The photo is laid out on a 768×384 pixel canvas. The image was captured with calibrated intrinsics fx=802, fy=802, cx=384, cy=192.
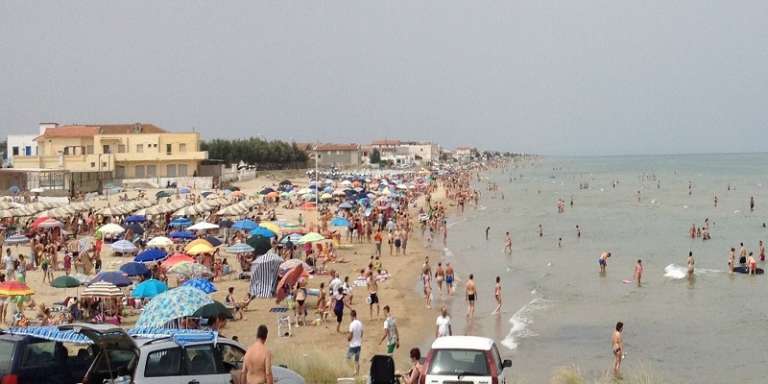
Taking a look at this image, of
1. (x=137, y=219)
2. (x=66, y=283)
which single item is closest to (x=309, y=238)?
(x=66, y=283)

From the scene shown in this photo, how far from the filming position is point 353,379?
428 inches

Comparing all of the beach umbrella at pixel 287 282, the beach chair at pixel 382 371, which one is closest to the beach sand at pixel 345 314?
the beach umbrella at pixel 287 282

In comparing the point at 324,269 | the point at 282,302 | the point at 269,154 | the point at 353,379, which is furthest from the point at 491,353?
the point at 269,154

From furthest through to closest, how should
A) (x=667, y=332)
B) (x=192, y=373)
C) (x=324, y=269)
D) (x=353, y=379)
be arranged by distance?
(x=324, y=269) < (x=667, y=332) < (x=353, y=379) < (x=192, y=373)

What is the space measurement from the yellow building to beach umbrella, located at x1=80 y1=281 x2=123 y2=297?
4556 centimetres

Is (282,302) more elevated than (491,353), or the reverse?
(491,353)

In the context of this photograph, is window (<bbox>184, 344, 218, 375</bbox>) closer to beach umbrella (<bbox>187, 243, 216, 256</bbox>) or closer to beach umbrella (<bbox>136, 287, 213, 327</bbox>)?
beach umbrella (<bbox>136, 287, 213, 327</bbox>)

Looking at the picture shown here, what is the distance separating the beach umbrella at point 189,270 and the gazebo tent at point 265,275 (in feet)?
4.26

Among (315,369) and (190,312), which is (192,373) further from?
(190,312)

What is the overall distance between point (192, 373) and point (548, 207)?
58.4 m

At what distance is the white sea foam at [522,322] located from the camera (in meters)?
18.1

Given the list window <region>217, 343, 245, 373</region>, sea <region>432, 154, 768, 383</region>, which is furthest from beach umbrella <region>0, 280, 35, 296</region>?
sea <region>432, 154, 768, 383</region>

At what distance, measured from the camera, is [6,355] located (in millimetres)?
7977

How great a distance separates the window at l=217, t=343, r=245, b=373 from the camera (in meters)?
8.55
